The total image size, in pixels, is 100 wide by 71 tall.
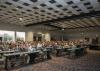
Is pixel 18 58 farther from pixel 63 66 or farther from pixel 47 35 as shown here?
pixel 47 35

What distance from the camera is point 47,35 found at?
20.0 meters

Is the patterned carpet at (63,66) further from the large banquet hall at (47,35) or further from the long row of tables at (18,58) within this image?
the long row of tables at (18,58)

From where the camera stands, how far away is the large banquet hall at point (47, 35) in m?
7.30

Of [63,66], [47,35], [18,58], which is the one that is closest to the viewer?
[63,66]

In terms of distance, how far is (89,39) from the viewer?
22.0 metres

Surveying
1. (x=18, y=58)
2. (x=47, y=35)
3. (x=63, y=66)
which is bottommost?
(x=63, y=66)

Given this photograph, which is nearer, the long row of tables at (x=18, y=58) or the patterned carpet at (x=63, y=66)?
the patterned carpet at (x=63, y=66)

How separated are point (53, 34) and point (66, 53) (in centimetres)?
949

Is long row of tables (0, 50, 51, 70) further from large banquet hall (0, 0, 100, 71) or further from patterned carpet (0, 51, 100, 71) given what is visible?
patterned carpet (0, 51, 100, 71)

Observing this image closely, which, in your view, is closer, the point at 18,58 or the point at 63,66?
the point at 63,66

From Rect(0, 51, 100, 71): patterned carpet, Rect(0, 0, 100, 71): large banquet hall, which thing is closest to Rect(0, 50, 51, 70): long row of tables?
Rect(0, 0, 100, 71): large banquet hall

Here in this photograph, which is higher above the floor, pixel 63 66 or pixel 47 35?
pixel 47 35

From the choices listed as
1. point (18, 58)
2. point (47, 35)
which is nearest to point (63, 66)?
point (18, 58)

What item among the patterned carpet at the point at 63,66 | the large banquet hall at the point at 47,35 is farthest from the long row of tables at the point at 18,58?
the patterned carpet at the point at 63,66
